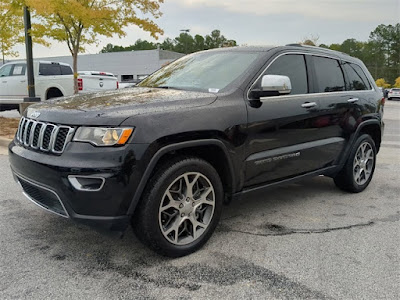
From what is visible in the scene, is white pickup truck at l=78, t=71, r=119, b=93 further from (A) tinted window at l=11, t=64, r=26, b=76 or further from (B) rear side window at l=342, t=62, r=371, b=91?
(B) rear side window at l=342, t=62, r=371, b=91

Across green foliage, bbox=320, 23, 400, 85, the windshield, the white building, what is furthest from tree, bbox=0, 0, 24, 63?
green foliage, bbox=320, 23, 400, 85

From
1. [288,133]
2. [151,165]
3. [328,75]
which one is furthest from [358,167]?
[151,165]

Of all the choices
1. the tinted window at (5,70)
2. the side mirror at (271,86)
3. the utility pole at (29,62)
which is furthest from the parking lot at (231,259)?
the tinted window at (5,70)

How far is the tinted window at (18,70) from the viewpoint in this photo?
12.6 metres

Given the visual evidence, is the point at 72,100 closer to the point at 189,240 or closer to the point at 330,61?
the point at 189,240

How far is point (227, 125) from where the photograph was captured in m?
3.30

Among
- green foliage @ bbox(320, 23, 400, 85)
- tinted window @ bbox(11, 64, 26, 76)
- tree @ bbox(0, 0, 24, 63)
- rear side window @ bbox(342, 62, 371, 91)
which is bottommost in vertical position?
rear side window @ bbox(342, 62, 371, 91)

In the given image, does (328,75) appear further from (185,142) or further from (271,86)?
(185,142)

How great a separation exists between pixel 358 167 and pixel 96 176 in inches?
146

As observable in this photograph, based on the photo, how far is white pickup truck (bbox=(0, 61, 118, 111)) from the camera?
1145cm

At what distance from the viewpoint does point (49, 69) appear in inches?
473

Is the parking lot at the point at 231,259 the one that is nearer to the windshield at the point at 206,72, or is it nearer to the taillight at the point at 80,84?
the windshield at the point at 206,72

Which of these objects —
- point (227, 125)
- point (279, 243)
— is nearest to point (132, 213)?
point (227, 125)

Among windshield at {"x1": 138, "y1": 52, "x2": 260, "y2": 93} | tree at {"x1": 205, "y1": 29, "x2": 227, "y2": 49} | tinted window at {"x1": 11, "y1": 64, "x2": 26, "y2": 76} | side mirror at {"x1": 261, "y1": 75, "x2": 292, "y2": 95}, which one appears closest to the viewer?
side mirror at {"x1": 261, "y1": 75, "x2": 292, "y2": 95}
